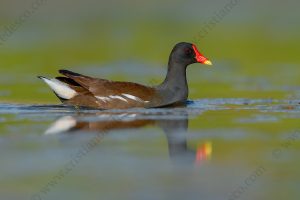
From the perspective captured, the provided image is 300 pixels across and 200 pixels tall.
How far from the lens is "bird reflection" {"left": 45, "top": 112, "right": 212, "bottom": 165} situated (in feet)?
30.5

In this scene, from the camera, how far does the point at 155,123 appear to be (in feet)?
36.9

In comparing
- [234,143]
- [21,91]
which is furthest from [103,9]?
[234,143]

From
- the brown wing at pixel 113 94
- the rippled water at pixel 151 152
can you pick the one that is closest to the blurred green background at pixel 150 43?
the brown wing at pixel 113 94

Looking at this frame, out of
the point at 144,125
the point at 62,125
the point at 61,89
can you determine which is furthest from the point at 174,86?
the point at 62,125

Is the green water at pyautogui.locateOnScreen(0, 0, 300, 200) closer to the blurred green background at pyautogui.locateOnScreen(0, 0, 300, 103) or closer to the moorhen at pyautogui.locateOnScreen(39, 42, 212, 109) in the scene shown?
the blurred green background at pyautogui.locateOnScreen(0, 0, 300, 103)

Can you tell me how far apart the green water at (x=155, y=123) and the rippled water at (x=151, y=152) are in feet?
0.04

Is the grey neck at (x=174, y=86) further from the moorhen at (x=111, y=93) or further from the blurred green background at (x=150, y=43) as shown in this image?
the blurred green background at (x=150, y=43)

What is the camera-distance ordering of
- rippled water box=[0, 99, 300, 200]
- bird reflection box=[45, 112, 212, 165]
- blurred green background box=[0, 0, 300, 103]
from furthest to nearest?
blurred green background box=[0, 0, 300, 103], bird reflection box=[45, 112, 212, 165], rippled water box=[0, 99, 300, 200]

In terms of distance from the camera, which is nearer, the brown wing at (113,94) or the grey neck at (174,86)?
the brown wing at (113,94)

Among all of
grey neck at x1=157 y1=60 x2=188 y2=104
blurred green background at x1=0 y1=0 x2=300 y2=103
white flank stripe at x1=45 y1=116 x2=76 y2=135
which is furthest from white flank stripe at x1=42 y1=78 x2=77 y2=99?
grey neck at x1=157 y1=60 x2=188 y2=104

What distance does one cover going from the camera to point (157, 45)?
71.9 ft

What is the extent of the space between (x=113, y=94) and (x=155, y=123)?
1623 mm

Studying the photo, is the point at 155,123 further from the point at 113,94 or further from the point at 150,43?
the point at 150,43

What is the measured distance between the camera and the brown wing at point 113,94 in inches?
500
